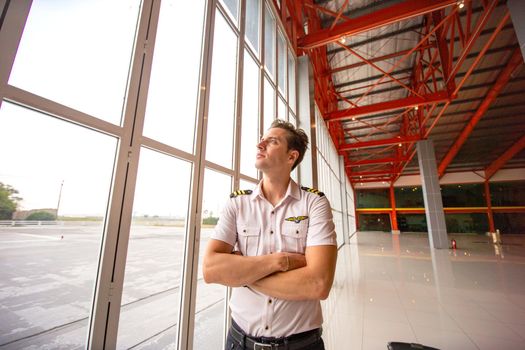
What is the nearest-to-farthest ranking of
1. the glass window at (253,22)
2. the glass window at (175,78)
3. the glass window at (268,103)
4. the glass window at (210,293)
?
the glass window at (175,78)
the glass window at (210,293)
the glass window at (253,22)
the glass window at (268,103)

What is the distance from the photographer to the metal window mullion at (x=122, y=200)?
1501 millimetres

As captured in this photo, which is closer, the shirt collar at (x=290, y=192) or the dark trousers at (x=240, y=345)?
the dark trousers at (x=240, y=345)

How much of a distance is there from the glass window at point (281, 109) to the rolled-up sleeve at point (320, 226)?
4244mm

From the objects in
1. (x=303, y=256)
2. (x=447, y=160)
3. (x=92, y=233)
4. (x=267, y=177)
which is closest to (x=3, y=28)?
(x=92, y=233)

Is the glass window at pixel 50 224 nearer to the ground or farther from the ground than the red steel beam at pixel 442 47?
nearer to the ground

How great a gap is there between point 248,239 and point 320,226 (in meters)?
0.45

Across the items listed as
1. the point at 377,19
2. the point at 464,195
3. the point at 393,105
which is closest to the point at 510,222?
the point at 464,195

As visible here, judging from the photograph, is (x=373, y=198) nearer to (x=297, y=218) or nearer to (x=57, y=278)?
(x=297, y=218)


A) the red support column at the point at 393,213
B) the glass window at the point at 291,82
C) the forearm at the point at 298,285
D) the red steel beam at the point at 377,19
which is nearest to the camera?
the forearm at the point at 298,285

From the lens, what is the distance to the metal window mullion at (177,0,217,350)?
2.19 metres

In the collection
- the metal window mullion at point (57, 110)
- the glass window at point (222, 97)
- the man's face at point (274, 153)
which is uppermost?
the glass window at point (222, 97)

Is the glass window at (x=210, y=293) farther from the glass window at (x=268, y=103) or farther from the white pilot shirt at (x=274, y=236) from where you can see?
the glass window at (x=268, y=103)

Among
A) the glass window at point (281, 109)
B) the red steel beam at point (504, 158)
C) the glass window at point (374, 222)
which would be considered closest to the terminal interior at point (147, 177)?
the glass window at point (281, 109)

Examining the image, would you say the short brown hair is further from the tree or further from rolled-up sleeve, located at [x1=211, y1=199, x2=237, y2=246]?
the tree
